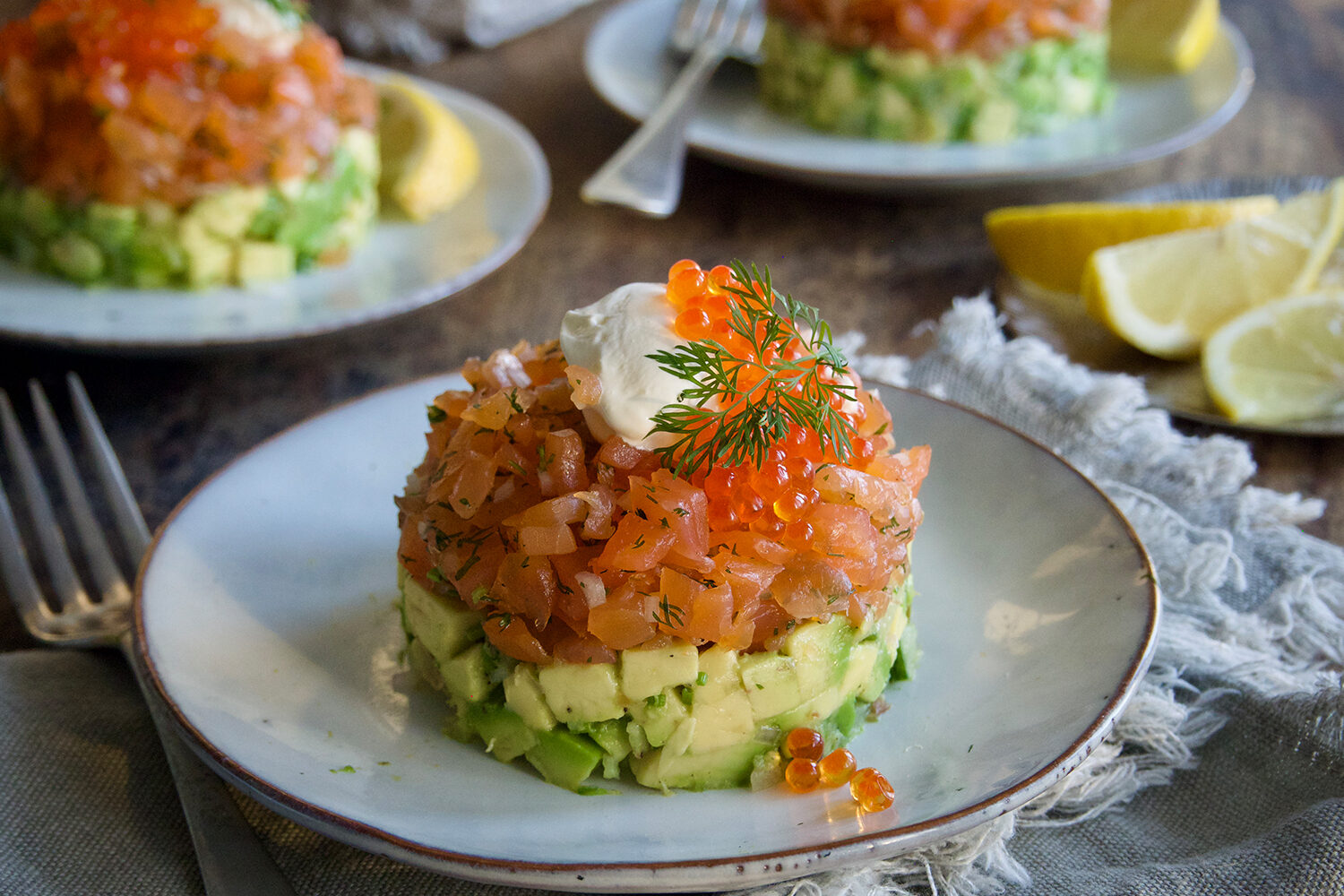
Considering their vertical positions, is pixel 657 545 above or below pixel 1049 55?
above

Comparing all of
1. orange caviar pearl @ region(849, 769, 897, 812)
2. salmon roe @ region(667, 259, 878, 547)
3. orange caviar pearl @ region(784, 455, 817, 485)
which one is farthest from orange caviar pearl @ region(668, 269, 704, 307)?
orange caviar pearl @ region(849, 769, 897, 812)

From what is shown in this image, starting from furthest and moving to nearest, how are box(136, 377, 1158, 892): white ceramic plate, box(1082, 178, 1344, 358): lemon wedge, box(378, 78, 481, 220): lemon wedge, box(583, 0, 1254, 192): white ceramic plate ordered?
box(583, 0, 1254, 192): white ceramic plate < box(378, 78, 481, 220): lemon wedge < box(1082, 178, 1344, 358): lemon wedge < box(136, 377, 1158, 892): white ceramic plate

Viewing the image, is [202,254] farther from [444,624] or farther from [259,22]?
[444,624]

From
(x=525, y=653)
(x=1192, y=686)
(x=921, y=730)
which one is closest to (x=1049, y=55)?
(x=1192, y=686)

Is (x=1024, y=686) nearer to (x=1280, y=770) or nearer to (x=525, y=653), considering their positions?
(x=1280, y=770)

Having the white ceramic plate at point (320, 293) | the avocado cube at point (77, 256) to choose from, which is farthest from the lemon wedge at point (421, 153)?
the avocado cube at point (77, 256)

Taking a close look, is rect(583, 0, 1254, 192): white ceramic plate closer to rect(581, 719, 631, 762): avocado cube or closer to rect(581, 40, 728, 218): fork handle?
rect(581, 40, 728, 218): fork handle

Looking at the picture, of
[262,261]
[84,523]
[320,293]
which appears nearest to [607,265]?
[320,293]
